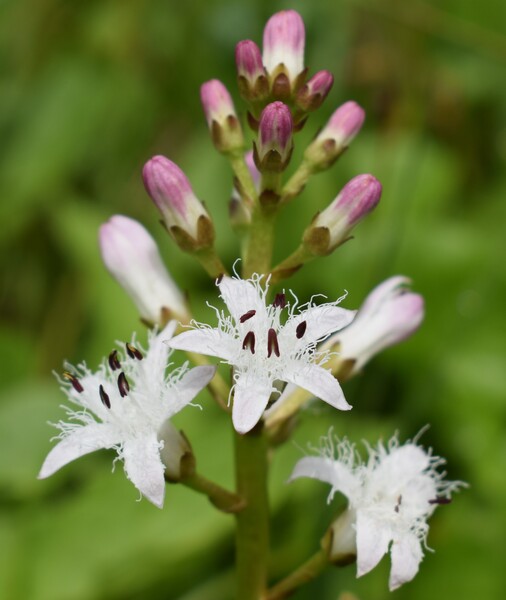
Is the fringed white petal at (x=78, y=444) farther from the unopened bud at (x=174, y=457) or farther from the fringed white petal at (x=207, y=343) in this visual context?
the fringed white petal at (x=207, y=343)

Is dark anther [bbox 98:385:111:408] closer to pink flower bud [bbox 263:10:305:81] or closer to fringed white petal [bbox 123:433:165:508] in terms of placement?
fringed white petal [bbox 123:433:165:508]

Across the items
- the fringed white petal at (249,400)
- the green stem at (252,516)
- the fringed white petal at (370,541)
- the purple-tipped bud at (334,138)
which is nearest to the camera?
the fringed white petal at (249,400)

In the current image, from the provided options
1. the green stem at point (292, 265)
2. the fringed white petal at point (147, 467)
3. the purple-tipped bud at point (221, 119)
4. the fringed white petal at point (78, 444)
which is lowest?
the fringed white petal at point (147, 467)

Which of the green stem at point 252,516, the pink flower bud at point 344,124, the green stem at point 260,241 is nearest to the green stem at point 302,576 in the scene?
the green stem at point 252,516

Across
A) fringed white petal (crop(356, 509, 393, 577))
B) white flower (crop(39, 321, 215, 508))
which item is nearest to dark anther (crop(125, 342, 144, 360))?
white flower (crop(39, 321, 215, 508))

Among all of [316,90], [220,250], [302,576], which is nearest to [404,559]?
[302,576]
